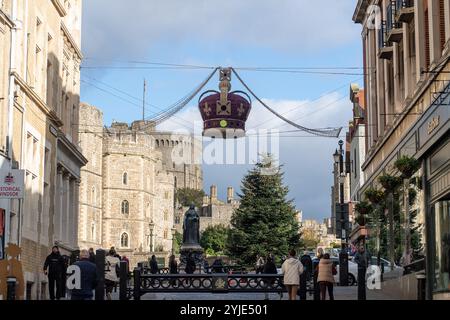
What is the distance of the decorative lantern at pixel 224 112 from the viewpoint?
27.4 metres

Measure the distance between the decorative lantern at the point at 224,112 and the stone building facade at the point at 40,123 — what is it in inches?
226

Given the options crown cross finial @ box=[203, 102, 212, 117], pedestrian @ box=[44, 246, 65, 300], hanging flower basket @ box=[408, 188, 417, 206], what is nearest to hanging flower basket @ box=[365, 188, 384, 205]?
hanging flower basket @ box=[408, 188, 417, 206]

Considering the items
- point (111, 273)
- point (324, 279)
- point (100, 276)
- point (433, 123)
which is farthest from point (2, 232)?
point (433, 123)

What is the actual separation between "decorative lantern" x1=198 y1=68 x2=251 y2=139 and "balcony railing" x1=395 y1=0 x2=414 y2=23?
7837 millimetres

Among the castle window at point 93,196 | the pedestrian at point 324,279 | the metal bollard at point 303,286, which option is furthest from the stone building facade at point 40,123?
the castle window at point 93,196

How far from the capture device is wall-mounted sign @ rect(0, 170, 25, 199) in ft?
85.6

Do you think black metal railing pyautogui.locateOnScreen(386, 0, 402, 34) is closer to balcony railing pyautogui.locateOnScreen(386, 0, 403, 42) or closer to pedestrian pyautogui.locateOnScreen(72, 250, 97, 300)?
balcony railing pyautogui.locateOnScreen(386, 0, 403, 42)

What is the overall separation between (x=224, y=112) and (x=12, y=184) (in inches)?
241

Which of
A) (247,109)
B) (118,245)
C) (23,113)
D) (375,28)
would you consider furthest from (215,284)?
(118,245)

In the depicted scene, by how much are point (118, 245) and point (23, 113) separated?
321 feet

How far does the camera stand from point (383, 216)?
→ 1425 inches
